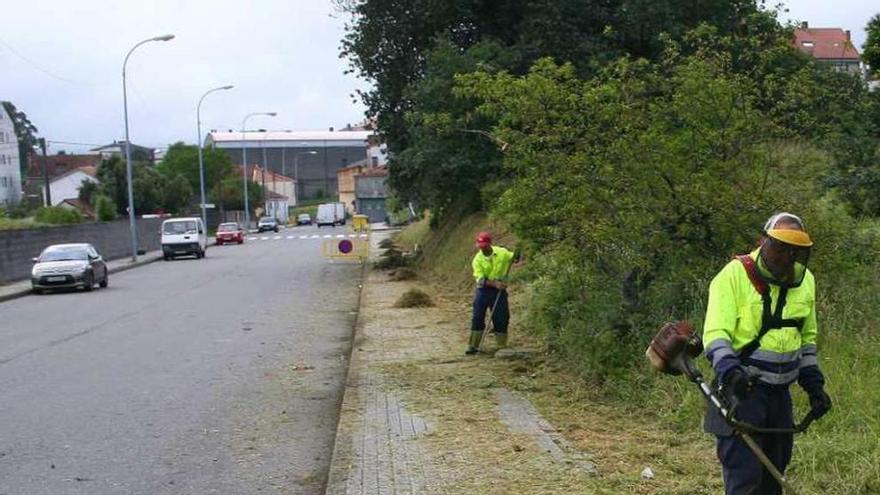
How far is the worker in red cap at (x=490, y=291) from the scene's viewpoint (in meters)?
11.9

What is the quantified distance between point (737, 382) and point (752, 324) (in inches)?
14.2

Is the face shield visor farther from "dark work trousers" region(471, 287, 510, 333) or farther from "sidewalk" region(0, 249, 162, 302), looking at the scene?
"sidewalk" region(0, 249, 162, 302)

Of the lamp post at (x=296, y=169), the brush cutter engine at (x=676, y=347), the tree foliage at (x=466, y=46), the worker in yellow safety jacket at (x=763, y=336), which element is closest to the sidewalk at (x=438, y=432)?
the brush cutter engine at (x=676, y=347)

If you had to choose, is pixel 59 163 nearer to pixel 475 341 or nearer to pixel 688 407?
pixel 475 341

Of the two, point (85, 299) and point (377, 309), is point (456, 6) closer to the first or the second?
point (377, 309)

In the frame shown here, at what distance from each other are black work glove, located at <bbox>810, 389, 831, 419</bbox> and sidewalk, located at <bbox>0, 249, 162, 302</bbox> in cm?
2372

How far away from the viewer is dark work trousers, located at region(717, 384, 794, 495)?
4.51 metres

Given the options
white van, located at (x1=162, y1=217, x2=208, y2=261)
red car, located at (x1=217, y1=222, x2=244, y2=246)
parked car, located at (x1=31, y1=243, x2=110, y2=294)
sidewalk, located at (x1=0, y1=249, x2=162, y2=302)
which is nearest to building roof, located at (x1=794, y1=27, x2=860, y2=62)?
red car, located at (x1=217, y1=222, x2=244, y2=246)

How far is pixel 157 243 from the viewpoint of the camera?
185ft

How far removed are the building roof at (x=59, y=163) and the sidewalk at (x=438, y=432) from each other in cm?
10180

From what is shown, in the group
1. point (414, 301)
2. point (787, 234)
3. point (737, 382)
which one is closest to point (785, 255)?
point (787, 234)

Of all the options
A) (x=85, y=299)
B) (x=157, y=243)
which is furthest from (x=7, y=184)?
(x=85, y=299)

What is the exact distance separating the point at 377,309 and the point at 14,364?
23.7ft

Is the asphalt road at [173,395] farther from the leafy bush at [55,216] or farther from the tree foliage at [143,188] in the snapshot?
the tree foliage at [143,188]
